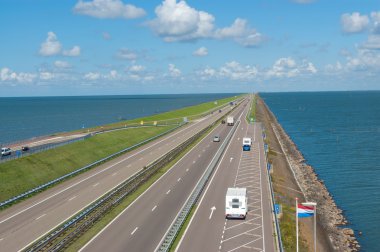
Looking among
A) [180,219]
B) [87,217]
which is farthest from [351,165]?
[87,217]

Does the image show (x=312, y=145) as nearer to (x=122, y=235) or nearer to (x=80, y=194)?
(x=80, y=194)

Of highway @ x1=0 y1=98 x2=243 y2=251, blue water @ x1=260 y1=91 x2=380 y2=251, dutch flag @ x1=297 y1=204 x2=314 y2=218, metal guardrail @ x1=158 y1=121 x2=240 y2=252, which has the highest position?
dutch flag @ x1=297 y1=204 x2=314 y2=218

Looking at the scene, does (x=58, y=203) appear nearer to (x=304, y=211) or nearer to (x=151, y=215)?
(x=151, y=215)

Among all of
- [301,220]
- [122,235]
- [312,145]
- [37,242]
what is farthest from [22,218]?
[312,145]

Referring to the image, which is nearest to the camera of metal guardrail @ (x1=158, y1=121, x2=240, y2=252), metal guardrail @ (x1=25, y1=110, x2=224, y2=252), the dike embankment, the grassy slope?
metal guardrail @ (x1=158, y1=121, x2=240, y2=252)

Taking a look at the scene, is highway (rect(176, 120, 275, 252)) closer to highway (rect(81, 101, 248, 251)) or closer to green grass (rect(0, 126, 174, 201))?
highway (rect(81, 101, 248, 251))

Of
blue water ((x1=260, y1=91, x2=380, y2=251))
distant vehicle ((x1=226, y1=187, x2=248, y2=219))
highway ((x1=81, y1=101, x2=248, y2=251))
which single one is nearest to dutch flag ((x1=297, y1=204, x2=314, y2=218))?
distant vehicle ((x1=226, y1=187, x2=248, y2=219))

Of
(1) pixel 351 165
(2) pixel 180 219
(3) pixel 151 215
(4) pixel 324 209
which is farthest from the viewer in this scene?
(1) pixel 351 165

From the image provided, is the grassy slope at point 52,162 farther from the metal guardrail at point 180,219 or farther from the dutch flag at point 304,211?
the dutch flag at point 304,211
